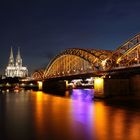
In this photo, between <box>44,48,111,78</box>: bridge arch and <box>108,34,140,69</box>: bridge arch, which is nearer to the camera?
<box>108,34,140,69</box>: bridge arch

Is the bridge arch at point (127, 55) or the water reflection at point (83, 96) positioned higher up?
the bridge arch at point (127, 55)

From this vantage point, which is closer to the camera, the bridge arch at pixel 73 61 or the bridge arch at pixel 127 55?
the bridge arch at pixel 127 55

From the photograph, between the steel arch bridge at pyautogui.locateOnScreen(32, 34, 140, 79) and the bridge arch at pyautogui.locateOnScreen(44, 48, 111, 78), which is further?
the bridge arch at pyautogui.locateOnScreen(44, 48, 111, 78)

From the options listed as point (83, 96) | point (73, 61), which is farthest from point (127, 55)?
point (73, 61)

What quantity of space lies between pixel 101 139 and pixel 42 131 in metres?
5.30

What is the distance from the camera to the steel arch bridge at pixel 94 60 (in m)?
59.0

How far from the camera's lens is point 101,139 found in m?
20.5

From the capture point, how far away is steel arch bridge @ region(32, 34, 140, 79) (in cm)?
5900

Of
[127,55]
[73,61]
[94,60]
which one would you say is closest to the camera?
[127,55]

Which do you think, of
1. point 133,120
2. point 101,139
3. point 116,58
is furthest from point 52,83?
point 101,139

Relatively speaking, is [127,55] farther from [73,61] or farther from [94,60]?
[73,61]

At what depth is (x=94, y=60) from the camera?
82250 millimetres

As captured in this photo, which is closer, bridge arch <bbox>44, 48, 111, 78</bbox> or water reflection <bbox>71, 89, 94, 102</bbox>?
water reflection <bbox>71, 89, 94, 102</bbox>

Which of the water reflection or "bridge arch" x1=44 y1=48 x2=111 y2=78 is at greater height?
"bridge arch" x1=44 y1=48 x2=111 y2=78
